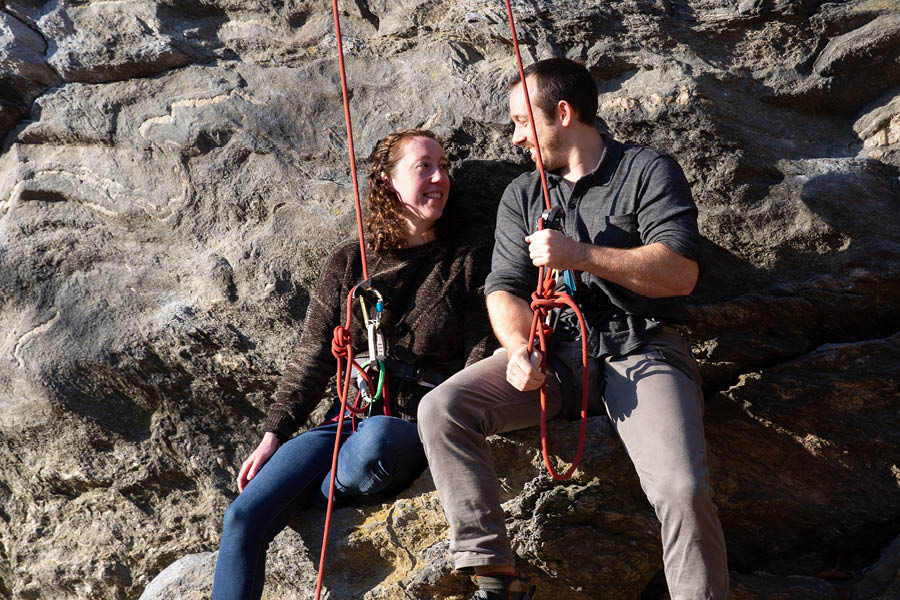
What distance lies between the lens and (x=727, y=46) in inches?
137

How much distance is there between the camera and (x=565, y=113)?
2.96 meters

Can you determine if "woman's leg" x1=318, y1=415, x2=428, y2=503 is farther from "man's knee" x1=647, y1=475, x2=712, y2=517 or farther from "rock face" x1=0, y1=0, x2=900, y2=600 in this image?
"man's knee" x1=647, y1=475, x2=712, y2=517

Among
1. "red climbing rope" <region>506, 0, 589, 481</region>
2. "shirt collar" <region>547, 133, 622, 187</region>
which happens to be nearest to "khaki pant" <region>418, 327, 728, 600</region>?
"red climbing rope" <region>506, 0, 589, 481</region>

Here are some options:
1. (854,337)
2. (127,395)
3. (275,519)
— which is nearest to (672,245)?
(854,337)

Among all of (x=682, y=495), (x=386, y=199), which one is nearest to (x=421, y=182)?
(x=386, y=199)

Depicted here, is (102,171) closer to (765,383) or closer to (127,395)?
(127,395)

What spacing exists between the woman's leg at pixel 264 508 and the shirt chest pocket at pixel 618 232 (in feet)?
3.68

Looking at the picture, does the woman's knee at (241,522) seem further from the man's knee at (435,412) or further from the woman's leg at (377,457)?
the man's knee at (435,412)

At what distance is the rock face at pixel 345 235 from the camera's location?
3133mm

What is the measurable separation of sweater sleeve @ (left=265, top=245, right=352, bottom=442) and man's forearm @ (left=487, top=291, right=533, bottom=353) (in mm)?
661

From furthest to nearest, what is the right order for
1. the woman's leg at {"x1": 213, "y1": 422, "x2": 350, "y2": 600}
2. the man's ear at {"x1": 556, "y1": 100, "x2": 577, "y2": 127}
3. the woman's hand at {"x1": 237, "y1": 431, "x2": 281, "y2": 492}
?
the woman's hand at {"x1": 237, "y1": 431, "x2": 281, "y2": 492} < the man's ear at {"x1": 556, "y1": 100, "x2": 577, "y2": 127} < the woman's leg at {"x1": 213, "y1": 422, "x2": 350, "y2": 600}

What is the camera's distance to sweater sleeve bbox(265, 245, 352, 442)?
3188mm

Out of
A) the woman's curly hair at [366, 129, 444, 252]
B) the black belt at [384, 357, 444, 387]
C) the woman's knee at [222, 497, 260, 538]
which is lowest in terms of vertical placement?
the woman's knee at [222, 497, 260, 538]

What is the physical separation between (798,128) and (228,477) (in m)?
2.59
